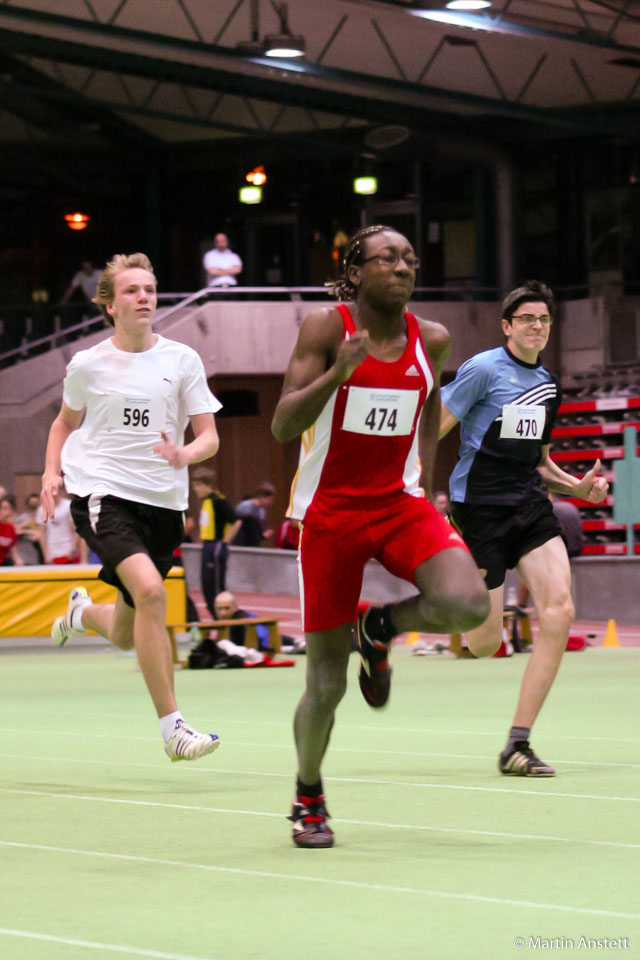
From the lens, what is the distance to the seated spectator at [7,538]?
2144 cm

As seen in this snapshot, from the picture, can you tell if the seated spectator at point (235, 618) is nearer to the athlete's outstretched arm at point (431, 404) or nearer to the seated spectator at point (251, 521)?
the seated spectator at point (251, 521)

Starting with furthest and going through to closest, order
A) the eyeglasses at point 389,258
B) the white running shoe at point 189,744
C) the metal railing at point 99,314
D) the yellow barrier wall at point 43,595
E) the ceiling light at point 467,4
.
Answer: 1. the metal railing at point 99,314
2. the ceiling light at point 467,4
3. the yellow barrier wall at point 43,595
4. the white running shoe at point 189,744
5. the eyeglasses at point 389,258

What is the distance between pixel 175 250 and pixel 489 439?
33.2 metres

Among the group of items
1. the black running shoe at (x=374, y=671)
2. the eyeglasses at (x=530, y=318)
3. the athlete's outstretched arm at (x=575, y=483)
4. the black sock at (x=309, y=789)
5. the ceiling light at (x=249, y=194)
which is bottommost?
the black sock at (x=309, y=789)

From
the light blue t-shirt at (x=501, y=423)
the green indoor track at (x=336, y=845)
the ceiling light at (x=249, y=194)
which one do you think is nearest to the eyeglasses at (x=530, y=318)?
the light blue t-shirt at (x=501, y=423)

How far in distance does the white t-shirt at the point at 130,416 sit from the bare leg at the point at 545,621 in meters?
1.64

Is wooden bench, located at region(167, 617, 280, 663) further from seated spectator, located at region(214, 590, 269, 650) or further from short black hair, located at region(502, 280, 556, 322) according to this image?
short black hair, located at region(502, 280, 556, 322)

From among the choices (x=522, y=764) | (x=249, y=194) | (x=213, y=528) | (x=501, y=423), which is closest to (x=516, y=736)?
(x=522, y=764)

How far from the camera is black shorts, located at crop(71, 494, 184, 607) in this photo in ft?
24.9

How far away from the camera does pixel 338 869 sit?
5387 mm

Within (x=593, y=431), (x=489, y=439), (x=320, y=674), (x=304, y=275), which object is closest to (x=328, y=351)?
(x=320, y=674)

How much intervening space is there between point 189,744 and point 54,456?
160 cm

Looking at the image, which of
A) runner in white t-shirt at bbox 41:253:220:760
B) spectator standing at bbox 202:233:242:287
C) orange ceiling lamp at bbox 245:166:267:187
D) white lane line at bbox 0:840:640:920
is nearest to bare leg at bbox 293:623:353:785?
white lane line at bbox 0:840:640:920

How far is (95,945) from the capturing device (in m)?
4.38
